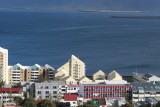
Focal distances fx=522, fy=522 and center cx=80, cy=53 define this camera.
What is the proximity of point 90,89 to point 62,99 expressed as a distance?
0.77 metres

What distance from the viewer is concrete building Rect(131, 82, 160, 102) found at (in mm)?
9805

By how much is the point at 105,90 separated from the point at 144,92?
0.74 m

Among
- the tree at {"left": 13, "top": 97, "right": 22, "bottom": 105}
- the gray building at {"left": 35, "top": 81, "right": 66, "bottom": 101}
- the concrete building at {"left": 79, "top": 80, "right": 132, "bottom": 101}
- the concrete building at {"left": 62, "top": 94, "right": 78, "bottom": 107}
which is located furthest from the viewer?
the concrete building at {"left": 79, "top": 80, "right": 132, "bottom": 101}

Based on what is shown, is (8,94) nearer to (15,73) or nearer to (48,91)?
(48,91)

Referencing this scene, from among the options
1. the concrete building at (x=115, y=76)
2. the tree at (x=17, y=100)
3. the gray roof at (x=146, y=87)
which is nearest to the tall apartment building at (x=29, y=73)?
the concrete building at (x=115, y=76)

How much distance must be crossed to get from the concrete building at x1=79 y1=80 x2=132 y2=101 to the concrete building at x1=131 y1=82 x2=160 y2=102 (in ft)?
0.45

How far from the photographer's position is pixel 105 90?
9.98 meters

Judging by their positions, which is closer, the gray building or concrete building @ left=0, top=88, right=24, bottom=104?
concrete building @ left=0, top=88, right=24, bottom=104

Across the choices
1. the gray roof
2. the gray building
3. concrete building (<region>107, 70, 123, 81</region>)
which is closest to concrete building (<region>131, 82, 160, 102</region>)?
the gray roof

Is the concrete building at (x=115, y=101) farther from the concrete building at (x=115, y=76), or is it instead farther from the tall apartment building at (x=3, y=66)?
the tall apartment building at (x=3, y=66)

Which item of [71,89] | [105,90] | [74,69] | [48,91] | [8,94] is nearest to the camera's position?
[8,94]

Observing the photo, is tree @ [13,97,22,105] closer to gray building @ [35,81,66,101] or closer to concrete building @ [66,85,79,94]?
gray building @ [35,81,66,101]

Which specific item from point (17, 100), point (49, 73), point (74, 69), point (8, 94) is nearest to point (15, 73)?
point (49, 73)

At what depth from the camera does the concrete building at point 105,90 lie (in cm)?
989
